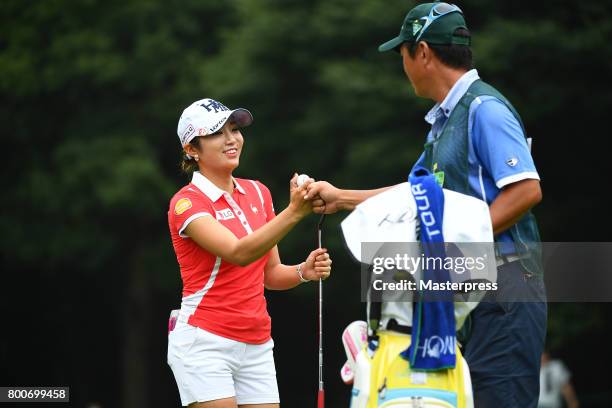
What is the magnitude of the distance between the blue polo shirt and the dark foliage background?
41.2ft

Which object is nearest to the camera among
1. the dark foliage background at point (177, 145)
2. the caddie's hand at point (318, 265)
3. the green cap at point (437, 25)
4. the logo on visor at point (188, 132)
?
the green cap at point (437, 25)

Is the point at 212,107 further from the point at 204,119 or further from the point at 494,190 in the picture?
the point at 494,190

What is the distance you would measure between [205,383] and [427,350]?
140cm

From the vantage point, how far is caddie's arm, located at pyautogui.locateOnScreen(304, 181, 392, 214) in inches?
181

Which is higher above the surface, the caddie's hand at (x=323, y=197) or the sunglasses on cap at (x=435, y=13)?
the sunglasses on cap at (x=435, y=13)

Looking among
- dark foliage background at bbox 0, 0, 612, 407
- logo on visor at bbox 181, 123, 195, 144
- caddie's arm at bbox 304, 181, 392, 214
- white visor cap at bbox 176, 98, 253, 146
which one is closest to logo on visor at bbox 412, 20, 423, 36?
caddie's arm at bbox 304, 181, 392, 214

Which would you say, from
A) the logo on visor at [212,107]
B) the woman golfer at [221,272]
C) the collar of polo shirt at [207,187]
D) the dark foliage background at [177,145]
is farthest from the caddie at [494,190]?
the dark foliage background at [177,145]

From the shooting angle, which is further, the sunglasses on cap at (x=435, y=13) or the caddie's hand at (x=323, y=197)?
the caddie's hand at (x=323, y=197)

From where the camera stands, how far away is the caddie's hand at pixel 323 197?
15.3ft

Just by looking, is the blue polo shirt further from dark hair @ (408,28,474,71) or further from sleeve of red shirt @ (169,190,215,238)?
sleeve of red shirt @ (169,190,215,238)

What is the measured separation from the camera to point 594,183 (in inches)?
725

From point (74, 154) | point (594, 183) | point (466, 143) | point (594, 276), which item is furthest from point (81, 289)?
point (466, 143)

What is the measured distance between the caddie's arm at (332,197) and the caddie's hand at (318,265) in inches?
18.0

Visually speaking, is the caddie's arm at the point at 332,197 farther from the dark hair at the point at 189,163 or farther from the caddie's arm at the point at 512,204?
the dark hair at the point at 189,163
